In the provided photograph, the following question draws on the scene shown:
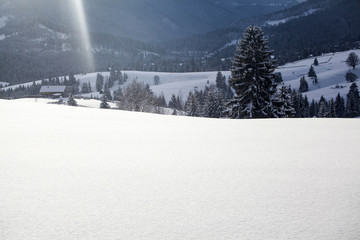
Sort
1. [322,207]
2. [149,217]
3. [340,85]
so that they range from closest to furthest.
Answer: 1. [149,217]
2. [322,207]
3. [340,85]

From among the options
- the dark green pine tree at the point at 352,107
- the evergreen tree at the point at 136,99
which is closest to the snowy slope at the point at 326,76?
the dark green pine tree at the point at 352,107

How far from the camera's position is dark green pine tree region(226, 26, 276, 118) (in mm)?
24031

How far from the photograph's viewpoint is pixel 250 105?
2392 centimetres

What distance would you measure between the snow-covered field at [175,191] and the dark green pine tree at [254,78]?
20361mm

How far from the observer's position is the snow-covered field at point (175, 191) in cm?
171

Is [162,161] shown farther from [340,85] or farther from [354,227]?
[340,85]

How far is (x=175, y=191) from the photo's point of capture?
229cm

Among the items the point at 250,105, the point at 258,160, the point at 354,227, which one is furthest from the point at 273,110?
the point at 354,227

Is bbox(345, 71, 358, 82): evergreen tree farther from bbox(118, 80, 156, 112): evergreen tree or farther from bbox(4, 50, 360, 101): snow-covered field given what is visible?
bbox(118, 80, 156, 112): evergreen tree

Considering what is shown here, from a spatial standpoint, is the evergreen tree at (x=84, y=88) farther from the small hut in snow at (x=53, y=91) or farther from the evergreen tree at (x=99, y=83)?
the small hut in snow at (x=53, y=91)

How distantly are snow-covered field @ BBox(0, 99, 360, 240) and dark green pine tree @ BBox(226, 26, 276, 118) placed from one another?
20.4 meters

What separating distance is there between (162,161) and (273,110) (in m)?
22.4

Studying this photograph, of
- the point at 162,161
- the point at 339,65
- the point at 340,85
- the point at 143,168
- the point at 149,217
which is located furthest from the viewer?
the point at 339,65

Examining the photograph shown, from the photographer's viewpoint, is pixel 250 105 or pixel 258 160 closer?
pixel 258 160
